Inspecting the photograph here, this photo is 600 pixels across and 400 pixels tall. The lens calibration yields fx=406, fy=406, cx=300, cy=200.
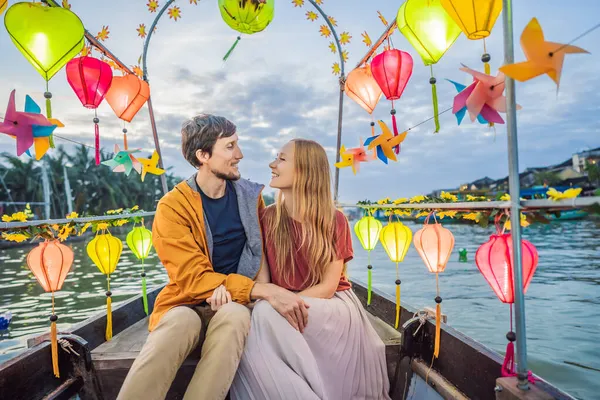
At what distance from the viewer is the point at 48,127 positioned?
2.34 metres

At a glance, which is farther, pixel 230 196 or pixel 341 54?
pixel 341 54

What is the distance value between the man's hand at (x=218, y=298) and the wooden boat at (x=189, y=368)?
0.25 meters

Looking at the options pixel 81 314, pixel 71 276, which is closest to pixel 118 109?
pixel 81 314

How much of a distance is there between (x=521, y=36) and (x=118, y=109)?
3460mm

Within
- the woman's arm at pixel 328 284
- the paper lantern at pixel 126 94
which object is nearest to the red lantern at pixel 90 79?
the paper lantern at pixel 126 94

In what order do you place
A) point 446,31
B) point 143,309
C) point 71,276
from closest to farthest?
point 446,31
point 143,309
point 71,276

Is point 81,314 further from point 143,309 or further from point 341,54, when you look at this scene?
point 341,54

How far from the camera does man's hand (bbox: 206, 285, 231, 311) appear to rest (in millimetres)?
1979

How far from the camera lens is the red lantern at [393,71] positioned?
3592mm

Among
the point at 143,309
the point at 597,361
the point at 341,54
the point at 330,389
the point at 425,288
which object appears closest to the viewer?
the point at 330,389

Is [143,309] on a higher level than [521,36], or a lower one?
lower

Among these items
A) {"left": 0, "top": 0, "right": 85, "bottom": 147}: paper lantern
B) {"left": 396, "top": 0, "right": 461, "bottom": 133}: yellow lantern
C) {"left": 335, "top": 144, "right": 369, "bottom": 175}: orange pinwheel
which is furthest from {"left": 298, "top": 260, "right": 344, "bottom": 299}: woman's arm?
{"left": 0, "top": 0, "right": 85, "bottom": 147}: paper lantern

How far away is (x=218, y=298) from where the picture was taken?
6.51 ft

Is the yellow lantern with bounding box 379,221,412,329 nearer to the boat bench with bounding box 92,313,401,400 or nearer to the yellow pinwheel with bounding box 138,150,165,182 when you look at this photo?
the boat bench with bounding box 92,313,401,400
